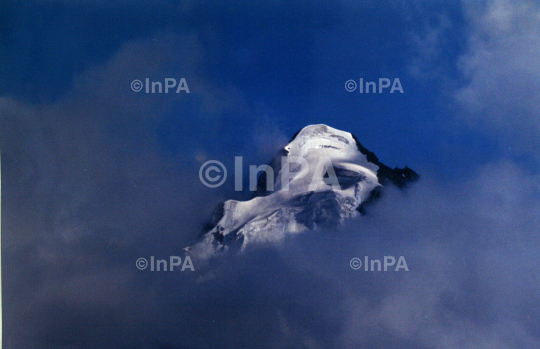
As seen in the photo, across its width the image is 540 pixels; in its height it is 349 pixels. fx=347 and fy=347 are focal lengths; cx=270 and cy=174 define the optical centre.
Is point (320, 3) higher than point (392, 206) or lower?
higher

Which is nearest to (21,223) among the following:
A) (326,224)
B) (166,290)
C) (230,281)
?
(166,290)

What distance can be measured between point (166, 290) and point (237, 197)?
2.12 ft

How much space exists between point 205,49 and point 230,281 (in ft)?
4.25

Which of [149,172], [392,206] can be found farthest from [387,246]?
[149,172]

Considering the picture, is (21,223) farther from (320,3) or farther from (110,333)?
(320,3)

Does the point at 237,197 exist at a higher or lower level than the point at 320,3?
lower

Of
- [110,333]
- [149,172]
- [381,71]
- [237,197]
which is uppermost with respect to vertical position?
[381,71]

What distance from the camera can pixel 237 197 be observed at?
1.92 m

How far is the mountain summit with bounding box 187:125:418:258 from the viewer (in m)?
1.90

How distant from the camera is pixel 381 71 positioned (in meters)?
1.94

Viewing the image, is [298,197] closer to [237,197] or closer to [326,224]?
[326,224]

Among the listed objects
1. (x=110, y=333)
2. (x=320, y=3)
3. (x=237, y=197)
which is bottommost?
(x=110, y=333)

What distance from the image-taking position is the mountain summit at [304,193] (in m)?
1.90

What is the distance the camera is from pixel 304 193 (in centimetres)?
190
